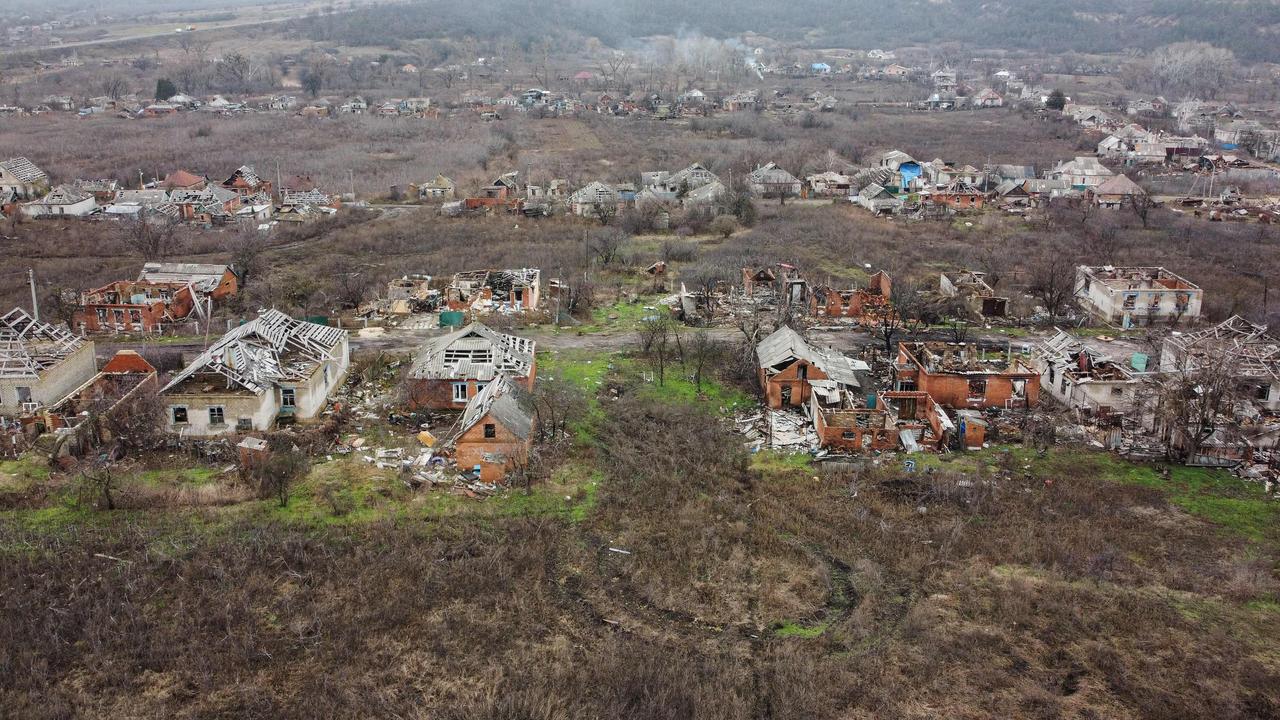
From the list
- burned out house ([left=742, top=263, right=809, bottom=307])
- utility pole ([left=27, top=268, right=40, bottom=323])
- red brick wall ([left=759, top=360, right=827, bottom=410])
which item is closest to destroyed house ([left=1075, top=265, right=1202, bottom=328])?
burned out house ([left=742, top=263, right=809, bottom=307])

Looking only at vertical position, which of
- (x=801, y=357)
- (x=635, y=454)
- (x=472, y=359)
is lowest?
(x=635, y=454)

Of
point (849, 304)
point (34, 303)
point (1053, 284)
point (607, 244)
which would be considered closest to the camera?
point (34, 303)

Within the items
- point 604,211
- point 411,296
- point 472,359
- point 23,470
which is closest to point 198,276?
point 411,296

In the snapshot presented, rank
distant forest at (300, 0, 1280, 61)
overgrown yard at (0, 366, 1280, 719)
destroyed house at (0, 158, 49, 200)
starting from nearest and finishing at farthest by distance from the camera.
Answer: overgrown yard at (0, 366, 1280, 719) < destroyed house at (0, 158, 49, 200) < distant forest at (300, 0, 1280, 61)

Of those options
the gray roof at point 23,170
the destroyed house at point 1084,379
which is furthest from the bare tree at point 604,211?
the gray roof at point 23,170

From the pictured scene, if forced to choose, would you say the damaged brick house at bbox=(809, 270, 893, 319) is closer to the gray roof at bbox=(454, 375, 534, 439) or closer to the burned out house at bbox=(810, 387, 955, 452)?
the burned out house at bbox=(810, 387, 955, 452)

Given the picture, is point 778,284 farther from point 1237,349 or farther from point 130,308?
point 130,308
